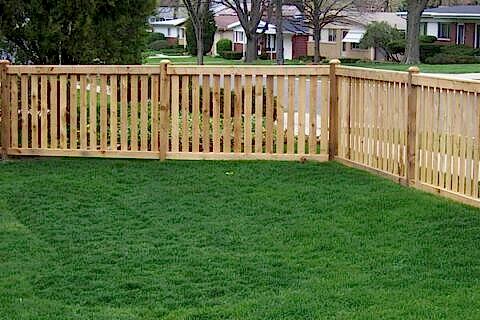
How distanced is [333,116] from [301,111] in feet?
1.27

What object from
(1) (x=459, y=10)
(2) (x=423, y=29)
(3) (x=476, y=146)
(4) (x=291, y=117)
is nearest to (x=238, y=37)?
(2) (x=423, y=29)

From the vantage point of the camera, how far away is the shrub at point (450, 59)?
44500 millimetres

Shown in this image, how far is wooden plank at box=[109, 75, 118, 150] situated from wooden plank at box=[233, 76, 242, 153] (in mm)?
1454

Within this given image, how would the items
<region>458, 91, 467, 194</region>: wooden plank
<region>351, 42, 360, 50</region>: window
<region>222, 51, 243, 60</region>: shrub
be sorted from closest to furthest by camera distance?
<region>458, 91, 467, 194</region>: wooden plank < <region>351, 42, 360, 50</region>: window < <region>222, 51, 243, 60</region>: shrub

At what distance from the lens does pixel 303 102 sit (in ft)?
36.3

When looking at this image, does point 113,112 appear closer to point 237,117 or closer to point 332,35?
point 237,117

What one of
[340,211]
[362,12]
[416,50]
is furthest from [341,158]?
[362,12]

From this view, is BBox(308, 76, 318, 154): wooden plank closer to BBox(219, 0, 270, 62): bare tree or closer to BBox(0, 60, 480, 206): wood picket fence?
BBox(0, 60, 480, 206): wood picket fence

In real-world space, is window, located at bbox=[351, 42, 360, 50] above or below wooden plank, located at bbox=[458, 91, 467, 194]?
above

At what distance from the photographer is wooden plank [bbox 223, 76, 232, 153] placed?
11164 millimetres

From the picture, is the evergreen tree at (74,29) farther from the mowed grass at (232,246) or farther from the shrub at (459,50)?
the shrub at (459,50)

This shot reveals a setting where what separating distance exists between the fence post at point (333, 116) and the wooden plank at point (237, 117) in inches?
42.9

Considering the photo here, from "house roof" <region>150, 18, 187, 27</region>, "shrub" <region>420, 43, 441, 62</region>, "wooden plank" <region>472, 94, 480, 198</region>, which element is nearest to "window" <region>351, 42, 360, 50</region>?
"shrub" <region>420, 43, 441, 62</region>

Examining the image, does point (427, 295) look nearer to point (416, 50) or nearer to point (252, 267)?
point (252, 267)
